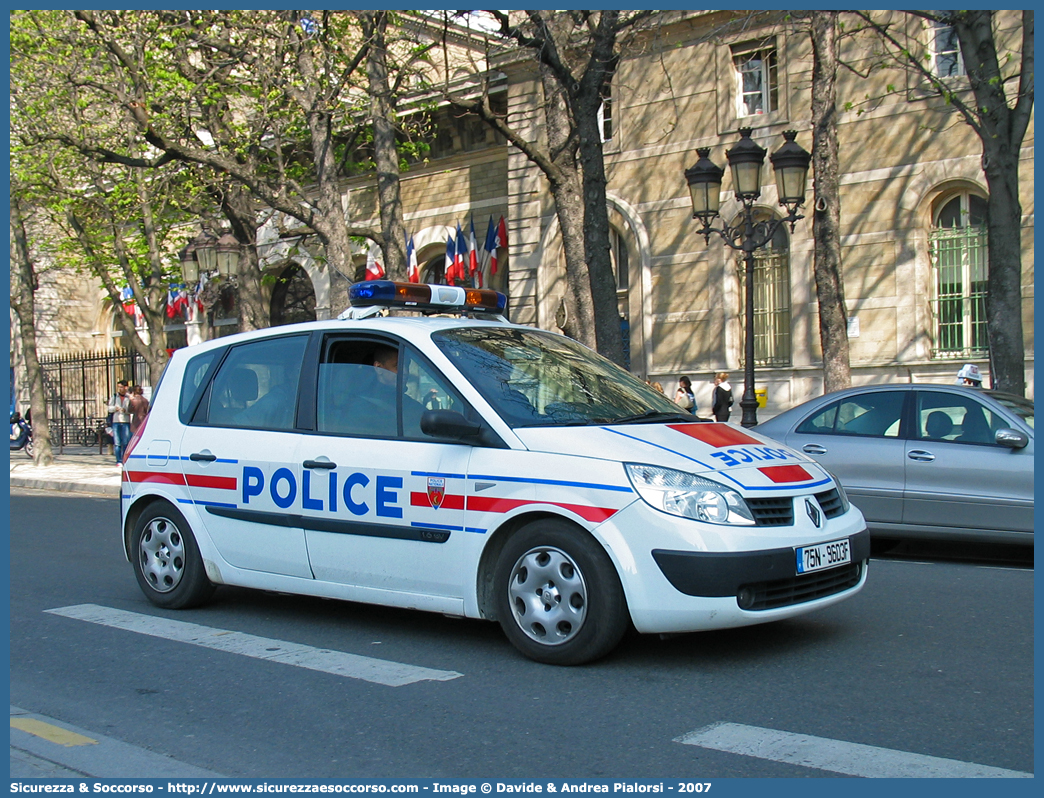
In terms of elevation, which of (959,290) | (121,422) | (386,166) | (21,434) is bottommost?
(21,434)

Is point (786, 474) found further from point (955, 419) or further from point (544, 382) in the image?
point (955, 419)

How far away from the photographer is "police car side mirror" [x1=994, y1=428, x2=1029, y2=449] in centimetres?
870

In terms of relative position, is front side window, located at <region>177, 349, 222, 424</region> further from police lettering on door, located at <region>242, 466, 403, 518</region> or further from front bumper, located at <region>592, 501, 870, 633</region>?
front bumper, located at <region>592, 501, 870, 633</region>

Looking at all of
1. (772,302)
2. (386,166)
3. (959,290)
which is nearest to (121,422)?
(386,166)

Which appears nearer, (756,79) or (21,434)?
(756,79)

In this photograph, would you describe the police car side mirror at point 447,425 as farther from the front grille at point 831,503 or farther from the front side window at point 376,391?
the front grille at point 831,503

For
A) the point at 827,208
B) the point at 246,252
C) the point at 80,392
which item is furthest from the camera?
the point at 80,392

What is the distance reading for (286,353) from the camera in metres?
6.89

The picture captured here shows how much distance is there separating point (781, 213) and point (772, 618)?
18.5 m

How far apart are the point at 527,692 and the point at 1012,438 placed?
17.4 ft

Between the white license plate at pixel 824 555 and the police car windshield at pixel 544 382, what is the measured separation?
3.61ft

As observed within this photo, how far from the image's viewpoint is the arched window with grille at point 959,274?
2062cm

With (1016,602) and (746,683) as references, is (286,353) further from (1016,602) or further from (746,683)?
(1016,602)

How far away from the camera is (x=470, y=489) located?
575 centimetres
